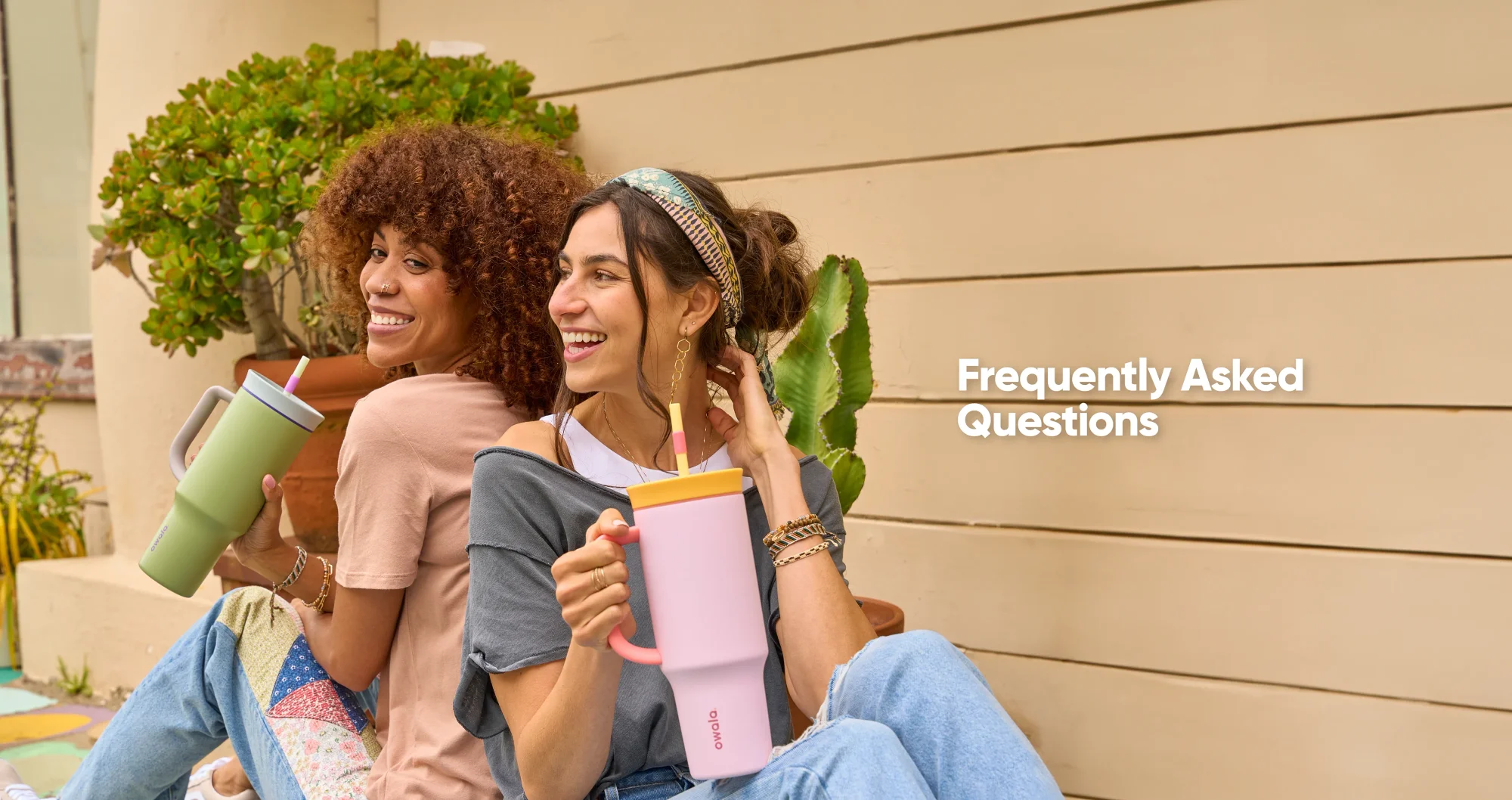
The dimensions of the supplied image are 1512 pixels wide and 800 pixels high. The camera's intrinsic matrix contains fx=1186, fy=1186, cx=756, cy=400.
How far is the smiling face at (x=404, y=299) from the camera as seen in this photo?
1.55 m

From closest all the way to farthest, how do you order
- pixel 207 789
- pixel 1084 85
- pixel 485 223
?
pixel 485 223 < pixel 207 789 < pixel 1084 85

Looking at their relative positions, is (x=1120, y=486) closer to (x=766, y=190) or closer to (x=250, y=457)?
(x=766, y=190)

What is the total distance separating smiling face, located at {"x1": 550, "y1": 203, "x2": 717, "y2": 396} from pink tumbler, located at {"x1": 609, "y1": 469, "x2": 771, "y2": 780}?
1.07 ft

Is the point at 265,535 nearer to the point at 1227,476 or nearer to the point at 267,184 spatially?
the point at 267,184

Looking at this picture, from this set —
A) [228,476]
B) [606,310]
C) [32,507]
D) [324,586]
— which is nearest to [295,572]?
[324,586]

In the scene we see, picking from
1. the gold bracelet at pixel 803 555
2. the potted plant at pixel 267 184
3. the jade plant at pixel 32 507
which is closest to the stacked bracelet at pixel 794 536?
the gold bracelet at pixel 803 555

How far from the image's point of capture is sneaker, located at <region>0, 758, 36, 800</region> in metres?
1.92

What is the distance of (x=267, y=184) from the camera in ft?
7.75

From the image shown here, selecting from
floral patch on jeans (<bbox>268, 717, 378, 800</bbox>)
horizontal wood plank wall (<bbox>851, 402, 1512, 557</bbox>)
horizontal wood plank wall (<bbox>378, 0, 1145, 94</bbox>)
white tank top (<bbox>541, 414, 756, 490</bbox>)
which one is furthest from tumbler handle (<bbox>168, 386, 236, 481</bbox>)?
horizontal wood plank wall (<bbox>378, 0, 1145, 94</bbox>)

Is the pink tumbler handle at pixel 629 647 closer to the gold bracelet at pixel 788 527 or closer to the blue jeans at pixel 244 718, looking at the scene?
the gold bracelet at pixel 788 527

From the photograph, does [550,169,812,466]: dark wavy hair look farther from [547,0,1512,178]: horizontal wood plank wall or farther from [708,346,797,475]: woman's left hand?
[547,0,1512,178]: horizontal wood plank wall

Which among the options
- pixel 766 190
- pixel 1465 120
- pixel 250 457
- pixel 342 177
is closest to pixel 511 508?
pixel 250 457

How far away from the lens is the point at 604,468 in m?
1.38

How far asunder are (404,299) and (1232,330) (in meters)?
1.37
